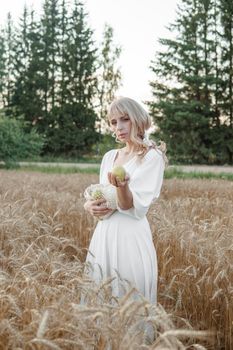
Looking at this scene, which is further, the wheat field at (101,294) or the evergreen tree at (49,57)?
the evergreen tree at (49,57)

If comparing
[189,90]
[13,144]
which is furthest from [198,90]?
[13,144]

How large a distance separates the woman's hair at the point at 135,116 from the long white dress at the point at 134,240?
0.24 feet

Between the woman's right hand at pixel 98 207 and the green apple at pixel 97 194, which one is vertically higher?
the green apple at pixel 97 194

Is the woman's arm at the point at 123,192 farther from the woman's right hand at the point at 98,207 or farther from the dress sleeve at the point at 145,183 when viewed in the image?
the woman's right hand at the point at 98,207

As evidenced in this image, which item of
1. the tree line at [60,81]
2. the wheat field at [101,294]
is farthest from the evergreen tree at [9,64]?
the wheat field at [101,294]

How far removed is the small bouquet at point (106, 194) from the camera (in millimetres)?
3162

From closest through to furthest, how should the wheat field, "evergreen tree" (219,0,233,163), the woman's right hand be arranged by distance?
1. the wheat field
2. the woman's right hand
3. "evergreen tree" (219,0,233,163)

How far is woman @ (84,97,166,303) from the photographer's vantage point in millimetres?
3111

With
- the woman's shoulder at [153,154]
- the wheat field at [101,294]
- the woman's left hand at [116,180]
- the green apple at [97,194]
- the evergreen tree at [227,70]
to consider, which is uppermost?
the evergreen tree at [227,70]

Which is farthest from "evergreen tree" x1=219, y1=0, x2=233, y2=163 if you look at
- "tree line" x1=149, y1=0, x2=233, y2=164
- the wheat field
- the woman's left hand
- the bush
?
the woman's left hand

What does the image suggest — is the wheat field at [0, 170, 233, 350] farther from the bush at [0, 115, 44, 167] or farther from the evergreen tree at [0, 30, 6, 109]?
the evergreen tree at [0, 30, 6, 109]

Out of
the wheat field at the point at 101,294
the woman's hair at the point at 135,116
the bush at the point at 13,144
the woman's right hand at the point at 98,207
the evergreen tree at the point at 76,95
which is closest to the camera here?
the wheat field at the point at 101,294

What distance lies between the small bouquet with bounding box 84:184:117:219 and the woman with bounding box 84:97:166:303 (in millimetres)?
31

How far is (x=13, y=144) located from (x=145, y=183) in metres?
23.6
